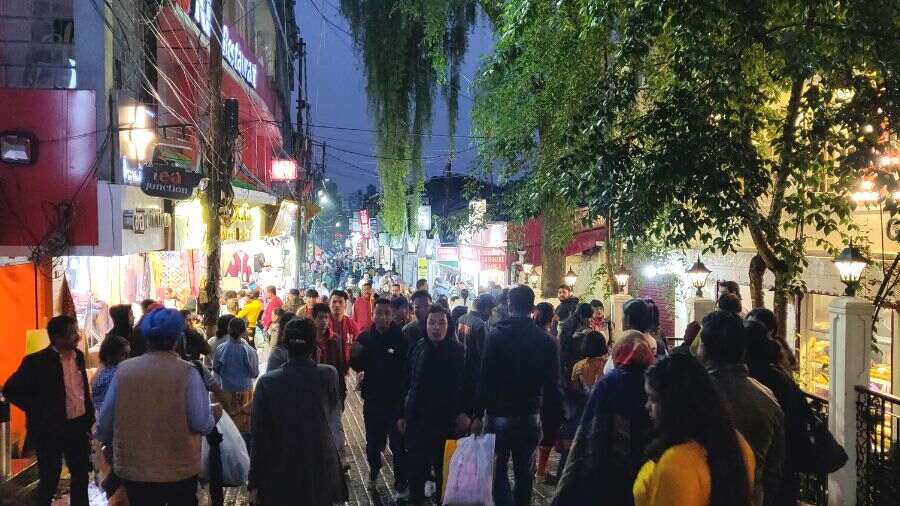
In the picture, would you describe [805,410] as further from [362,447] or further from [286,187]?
[286,187]

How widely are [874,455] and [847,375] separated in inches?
30.9

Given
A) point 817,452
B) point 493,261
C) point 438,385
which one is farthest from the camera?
point 493,261

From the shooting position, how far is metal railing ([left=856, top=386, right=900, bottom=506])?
6.82 meters

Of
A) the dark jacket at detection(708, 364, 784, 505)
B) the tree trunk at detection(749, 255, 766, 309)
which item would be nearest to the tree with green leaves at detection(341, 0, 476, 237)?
the tree trunk at detection(749, 255, 766, 309)

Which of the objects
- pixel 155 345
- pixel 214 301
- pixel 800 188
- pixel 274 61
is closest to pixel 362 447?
pixel 214 301

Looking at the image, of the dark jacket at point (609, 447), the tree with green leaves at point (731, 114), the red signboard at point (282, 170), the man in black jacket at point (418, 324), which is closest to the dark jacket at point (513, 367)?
the man in black jacket at point (418, 324)

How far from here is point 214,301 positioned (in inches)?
483

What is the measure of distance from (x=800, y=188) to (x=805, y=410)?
5.14m

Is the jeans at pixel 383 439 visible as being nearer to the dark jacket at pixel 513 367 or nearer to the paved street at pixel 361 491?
the paved street at pixel 361 491

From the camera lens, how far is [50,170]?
34.0 feet

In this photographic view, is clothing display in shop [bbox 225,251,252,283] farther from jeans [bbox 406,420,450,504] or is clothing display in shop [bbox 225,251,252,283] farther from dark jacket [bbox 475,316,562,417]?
dark jacket [bbox 475,316,562,417]

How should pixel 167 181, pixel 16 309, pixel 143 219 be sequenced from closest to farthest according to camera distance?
1. pixel 16 309
2. pixel 167 181
3. pixel 143 219

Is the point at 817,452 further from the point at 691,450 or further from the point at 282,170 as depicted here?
the point at 282,170

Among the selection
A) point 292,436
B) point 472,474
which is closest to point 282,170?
point 472,474
